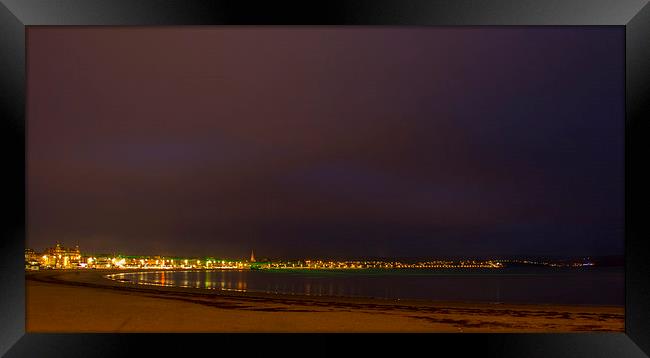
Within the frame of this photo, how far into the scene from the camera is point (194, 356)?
5.04 metres

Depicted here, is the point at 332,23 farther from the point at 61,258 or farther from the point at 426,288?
the point at 61,258

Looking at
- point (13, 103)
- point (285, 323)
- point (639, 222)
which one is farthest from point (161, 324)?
point (639, 222)

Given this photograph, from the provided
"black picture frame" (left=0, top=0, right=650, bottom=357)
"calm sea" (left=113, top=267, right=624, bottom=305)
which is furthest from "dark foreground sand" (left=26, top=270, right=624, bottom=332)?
"calm sea" (left=113, top=267, right=624, bottom=305)

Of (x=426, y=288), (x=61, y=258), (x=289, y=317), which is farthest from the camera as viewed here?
(x=61, y=258)

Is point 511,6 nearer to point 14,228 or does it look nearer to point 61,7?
point 61,7

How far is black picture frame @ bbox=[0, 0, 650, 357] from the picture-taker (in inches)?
181

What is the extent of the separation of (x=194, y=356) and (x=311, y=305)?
5.53 meters

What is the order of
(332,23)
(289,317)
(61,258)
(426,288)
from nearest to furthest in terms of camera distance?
(332,23), (289,317), (426,288), (61,258)

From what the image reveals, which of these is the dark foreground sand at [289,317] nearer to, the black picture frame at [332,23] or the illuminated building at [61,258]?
the black picture frame at [332,23]

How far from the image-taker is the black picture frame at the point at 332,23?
15.0 feet

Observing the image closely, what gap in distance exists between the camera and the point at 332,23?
15.0 feet

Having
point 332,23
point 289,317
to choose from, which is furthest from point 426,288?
point 332,23

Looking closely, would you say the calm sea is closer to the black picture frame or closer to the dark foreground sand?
the dark foreground sand

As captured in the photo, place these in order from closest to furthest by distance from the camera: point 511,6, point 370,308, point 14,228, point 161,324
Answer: point 511,6, point 14,228, point 161,324, point 370,308
